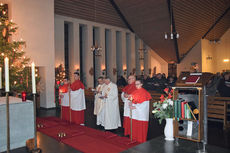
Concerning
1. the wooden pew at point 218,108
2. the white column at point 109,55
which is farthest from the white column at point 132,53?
the wooden pew at point 218,108

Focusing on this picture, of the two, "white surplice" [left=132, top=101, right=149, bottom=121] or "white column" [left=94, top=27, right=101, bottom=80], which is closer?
"white surplice" [left=132, top=101, right=149, bottom=121]

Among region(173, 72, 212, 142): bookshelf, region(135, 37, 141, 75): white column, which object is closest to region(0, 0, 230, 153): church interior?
region(173, 72, 212, 142): bookshelf

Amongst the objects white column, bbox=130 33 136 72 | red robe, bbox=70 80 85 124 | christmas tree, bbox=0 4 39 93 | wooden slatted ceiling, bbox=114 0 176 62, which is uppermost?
wooden slatted ceiling, bbox=114 0 176 62

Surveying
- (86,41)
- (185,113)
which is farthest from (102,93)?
(86,41)

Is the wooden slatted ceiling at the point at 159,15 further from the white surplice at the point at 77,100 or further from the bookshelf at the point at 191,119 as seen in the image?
the bookshelf at the point at 191,119

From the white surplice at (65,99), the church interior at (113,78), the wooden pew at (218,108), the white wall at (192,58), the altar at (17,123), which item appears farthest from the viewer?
the white wall at (192,58)

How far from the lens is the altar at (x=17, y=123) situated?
3.61 metres

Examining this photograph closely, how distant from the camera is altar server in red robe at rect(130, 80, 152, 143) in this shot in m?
4.86

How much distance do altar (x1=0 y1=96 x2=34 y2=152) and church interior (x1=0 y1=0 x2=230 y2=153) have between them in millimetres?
19

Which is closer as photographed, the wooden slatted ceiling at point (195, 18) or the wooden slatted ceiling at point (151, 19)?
the wooden slatted ceiling at point (195, 18)

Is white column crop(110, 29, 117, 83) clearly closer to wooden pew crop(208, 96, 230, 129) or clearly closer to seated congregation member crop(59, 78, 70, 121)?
seated congregation member crop(59, 78, 70, 121)

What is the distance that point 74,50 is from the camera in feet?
47.5

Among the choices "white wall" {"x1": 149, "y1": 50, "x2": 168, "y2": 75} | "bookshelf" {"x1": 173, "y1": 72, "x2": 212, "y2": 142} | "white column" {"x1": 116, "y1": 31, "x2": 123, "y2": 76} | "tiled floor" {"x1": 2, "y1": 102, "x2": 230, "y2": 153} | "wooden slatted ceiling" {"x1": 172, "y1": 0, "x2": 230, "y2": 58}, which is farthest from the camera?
"white wall" {"x1": 149, "y1": 50, "x2": 168, "y2": 75}

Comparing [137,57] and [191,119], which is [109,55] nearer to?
[137,57]
